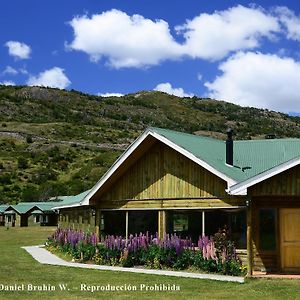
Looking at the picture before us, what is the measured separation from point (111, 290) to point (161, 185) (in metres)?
6.71

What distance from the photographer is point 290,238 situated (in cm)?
1755

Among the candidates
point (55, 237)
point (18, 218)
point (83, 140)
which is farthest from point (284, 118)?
point (55, 237)

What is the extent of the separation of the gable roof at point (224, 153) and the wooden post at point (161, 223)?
2.35 metres

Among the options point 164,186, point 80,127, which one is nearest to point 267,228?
point 164,186

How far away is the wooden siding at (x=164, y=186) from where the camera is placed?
19141 millimetres

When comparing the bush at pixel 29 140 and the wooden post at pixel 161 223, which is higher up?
the bush at pixel 29 140

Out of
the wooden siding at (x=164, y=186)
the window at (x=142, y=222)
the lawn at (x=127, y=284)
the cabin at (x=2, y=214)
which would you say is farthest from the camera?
the cabin at (x=2, y=214)

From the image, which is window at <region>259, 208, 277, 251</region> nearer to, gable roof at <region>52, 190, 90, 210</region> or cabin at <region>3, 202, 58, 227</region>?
gable roof at <region>52, 190, 90, 210</region>

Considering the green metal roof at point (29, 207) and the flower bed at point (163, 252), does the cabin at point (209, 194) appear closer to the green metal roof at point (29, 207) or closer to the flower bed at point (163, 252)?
the flower bed at point (163, 252)

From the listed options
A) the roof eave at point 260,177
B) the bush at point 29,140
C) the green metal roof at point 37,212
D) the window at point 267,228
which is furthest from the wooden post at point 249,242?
the bush at point 29,140

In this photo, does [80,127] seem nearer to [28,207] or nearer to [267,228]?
[28,207]

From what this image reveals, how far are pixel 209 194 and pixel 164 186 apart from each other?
6.52ft

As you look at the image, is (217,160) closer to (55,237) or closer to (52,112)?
(55,237)

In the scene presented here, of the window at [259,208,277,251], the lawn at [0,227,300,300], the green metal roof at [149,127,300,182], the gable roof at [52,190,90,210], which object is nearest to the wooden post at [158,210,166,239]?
the green metal roof at [149,127,300,182]
